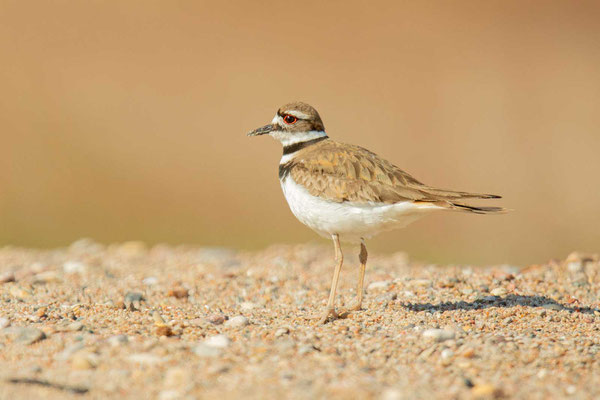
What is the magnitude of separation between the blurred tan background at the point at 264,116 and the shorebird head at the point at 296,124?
5274 mm

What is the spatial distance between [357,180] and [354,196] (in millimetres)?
147

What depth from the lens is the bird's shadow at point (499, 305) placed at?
5.97 m

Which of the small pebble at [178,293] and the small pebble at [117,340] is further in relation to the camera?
the small pebble at [178,293]

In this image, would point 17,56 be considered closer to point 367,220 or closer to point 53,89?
point 53,89

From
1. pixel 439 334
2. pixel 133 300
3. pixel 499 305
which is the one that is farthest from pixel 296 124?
pixel 439 334

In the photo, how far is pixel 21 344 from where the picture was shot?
4.73 meters

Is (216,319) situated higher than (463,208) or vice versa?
(463,208)

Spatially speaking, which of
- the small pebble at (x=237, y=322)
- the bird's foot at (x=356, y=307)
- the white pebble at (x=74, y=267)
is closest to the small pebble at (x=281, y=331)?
the small pebble at (x=237, y=322)

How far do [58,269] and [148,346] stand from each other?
151 inches

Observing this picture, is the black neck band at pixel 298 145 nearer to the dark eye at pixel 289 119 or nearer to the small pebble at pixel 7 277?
the dark eye at pixel 289 119

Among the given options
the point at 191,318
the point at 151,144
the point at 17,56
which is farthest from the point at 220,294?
the point at 17,56

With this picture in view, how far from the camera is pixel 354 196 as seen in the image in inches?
221

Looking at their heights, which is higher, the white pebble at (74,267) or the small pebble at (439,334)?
the white pebble at (74,267)

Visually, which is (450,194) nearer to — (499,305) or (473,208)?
(473,208)
